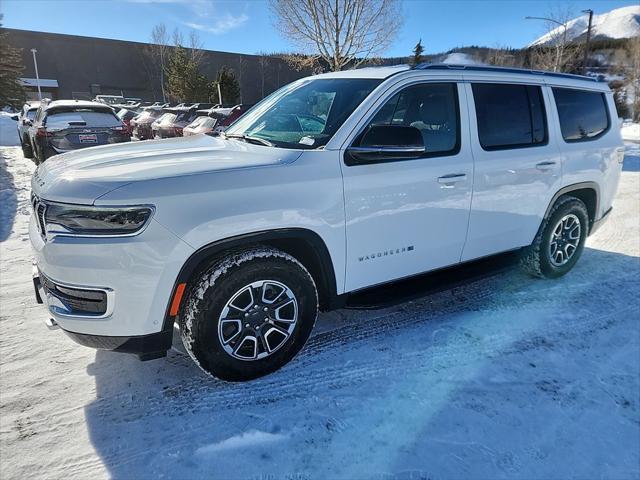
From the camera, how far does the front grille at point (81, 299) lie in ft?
7.68

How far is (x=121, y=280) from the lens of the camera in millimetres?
2297

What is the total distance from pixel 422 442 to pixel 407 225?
1.42 meters

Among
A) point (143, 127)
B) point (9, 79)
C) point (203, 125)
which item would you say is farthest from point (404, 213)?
point (9, 79)

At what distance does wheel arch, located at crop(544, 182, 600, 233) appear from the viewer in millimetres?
4265

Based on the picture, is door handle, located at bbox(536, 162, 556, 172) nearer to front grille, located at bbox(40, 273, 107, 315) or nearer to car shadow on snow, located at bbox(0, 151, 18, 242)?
front grille, located at bbox(40, 273, 107, 315)

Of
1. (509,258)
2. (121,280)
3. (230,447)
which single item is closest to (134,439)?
(230,447)

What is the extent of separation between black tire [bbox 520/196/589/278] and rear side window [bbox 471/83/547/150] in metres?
0.73

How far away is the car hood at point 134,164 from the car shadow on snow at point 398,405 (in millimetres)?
1303

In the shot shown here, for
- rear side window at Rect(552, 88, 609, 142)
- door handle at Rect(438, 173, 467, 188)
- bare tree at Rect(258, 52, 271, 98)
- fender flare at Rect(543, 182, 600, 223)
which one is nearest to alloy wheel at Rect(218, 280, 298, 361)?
door handle at Rect(438, 173, 467, 188)

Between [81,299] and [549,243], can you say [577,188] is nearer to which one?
[549,243]

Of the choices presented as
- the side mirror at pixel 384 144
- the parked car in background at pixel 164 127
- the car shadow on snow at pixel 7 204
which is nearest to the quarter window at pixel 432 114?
the side mirror at pixel 384 144

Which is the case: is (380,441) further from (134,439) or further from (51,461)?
(51,461)

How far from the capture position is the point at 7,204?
24.2 feet

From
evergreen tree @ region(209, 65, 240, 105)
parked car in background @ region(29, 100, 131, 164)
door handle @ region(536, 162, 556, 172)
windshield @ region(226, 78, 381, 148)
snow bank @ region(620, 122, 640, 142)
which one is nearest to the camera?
windshield @ region(226, 78, 381, 148)
